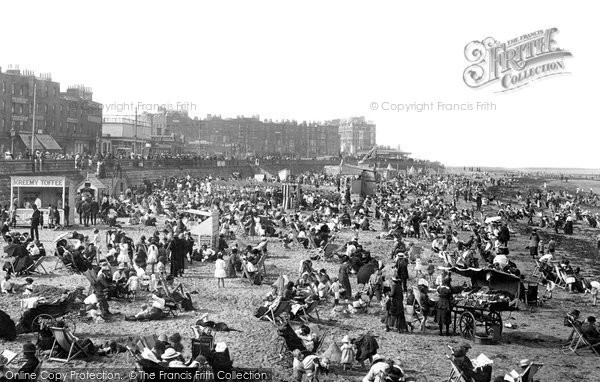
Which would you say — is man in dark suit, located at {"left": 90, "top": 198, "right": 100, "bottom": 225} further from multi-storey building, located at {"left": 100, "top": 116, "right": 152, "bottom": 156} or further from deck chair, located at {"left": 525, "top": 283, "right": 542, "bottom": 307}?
multi-storey building, located at {"left": 100, "top": 116, "right": 152, "bottom": 156}

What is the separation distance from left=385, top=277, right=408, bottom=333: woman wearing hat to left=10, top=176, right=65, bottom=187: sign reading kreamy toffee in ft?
59.8

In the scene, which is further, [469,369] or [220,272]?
[220,272]

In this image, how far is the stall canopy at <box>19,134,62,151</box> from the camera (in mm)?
55812

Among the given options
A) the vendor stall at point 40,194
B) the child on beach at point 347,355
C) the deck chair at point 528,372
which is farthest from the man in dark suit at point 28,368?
the vendor stall at point 40,194

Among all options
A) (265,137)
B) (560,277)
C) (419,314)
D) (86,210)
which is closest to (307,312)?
(419,314)

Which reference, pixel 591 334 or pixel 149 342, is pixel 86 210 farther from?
pixel 591 334

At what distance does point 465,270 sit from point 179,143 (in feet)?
268

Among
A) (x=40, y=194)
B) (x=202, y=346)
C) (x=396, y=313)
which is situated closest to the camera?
(x=202, y=346)

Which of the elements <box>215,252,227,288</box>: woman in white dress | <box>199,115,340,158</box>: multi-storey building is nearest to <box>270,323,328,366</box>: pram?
<box>215,252,227,288</box>: woman in white dress

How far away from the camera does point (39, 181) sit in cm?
2612

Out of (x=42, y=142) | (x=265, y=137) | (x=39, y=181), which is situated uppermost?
(x=265, y=137)

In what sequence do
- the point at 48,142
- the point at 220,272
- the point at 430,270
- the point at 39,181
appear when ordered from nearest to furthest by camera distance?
the point at 220,272 < the point at 430,270 < the point at 39,181 < the point at 48,142

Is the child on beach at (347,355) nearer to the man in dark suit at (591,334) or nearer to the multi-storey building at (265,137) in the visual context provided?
the man in dark suit at (591,334)

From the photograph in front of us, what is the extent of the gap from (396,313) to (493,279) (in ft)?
12.4
